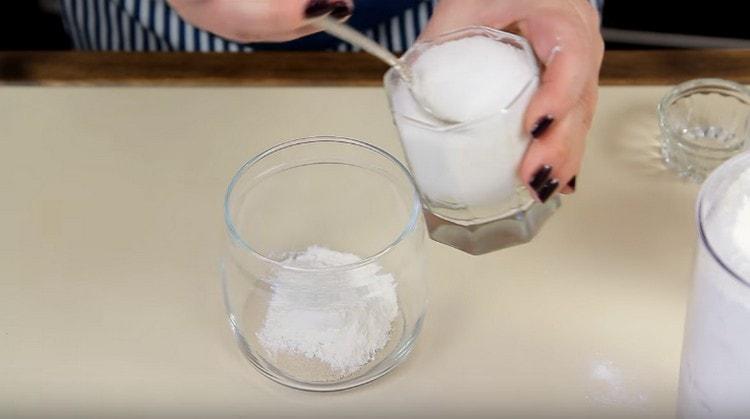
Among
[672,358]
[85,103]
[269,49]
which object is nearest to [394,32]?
[269,49]

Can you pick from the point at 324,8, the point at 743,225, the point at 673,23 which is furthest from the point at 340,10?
the point at 673,23

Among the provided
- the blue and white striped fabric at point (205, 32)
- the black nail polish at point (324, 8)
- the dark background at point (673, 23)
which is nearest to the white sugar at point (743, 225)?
the black nail polish at point (324, 8)

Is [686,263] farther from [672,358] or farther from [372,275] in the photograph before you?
[372,275]

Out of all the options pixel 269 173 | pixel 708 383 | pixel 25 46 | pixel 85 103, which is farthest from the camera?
pixel 25 46

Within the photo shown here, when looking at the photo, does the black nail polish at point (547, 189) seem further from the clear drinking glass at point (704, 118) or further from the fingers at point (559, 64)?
the clear drinking glass at point (704, 118)

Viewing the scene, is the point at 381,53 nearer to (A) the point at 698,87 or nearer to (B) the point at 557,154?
(B) the point at 557,154

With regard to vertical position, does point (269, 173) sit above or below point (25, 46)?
above
